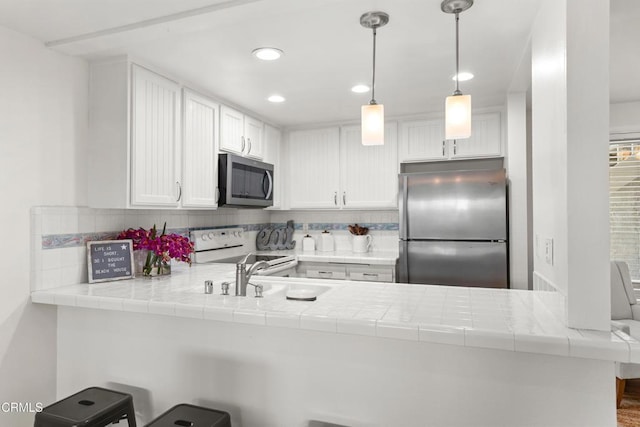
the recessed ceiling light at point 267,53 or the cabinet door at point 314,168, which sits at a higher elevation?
the recessed ceiling light at point 267,53

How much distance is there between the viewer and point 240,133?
3.36 metres

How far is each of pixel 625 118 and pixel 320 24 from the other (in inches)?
133

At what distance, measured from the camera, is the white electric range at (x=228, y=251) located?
128 inches

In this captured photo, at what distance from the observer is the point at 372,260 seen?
3.45 metres

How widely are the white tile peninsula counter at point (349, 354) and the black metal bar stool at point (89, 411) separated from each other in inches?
9.1

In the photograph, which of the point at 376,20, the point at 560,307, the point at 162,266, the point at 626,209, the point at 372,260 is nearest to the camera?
the point at 560,307

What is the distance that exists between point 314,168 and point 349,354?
266cm

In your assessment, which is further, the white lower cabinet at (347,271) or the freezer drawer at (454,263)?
the white lower cabinet at (347,271)

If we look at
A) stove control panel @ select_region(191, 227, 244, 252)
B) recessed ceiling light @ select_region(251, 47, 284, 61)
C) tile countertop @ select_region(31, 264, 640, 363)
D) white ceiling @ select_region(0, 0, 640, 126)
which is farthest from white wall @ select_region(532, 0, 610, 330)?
stove control panel @ select_region(191, 227, 244, 252)

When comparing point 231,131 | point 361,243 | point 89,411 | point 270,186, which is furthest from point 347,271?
point 89,411

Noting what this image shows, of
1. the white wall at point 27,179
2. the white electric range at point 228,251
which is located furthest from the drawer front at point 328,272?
the white wall at point 27,179

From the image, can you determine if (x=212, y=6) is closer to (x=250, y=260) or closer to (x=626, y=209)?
(x=250, y=260)

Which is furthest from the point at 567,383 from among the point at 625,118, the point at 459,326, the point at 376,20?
the point at 625,118

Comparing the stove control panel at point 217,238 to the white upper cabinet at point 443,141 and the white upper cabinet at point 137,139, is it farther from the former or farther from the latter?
the white upper cabinet at point 443,141
